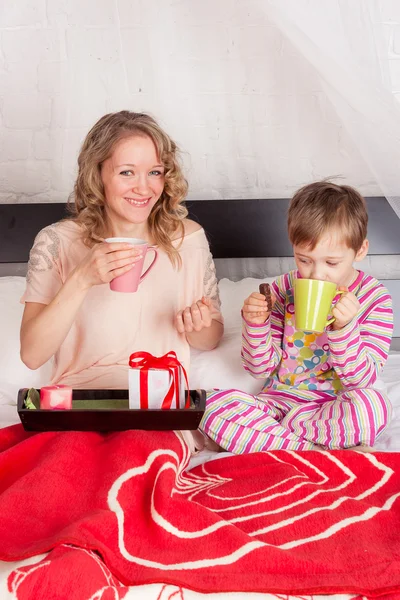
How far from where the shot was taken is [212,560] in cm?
103

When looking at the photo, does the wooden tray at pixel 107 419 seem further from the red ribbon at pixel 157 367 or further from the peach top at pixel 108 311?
the peach top at pixel 108 311

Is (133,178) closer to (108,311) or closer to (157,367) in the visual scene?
(108,311)

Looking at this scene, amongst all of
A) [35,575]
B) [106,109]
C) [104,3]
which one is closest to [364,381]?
[35,575]

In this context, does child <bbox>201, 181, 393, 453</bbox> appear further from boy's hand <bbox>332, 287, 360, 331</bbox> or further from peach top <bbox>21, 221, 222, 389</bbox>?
peach top <bbox>21, 221, 222, 389</bbox>

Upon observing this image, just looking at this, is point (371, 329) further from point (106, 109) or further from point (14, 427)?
point (106, 109)

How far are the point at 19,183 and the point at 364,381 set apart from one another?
50.4 inches

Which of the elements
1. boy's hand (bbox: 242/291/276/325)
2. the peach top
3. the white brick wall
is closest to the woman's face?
the peach top

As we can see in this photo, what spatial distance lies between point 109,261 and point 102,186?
1.21ft

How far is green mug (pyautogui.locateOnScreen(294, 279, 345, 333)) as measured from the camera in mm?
1379

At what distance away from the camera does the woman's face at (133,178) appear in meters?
1.65

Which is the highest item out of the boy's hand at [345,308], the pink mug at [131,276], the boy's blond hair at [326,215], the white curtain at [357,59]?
the white curtain at [357,59]

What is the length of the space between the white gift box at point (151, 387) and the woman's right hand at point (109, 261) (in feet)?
0.65

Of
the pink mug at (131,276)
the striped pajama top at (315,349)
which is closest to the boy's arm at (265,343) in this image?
the striped pajama top at (315,349)

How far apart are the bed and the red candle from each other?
0.29 metres
